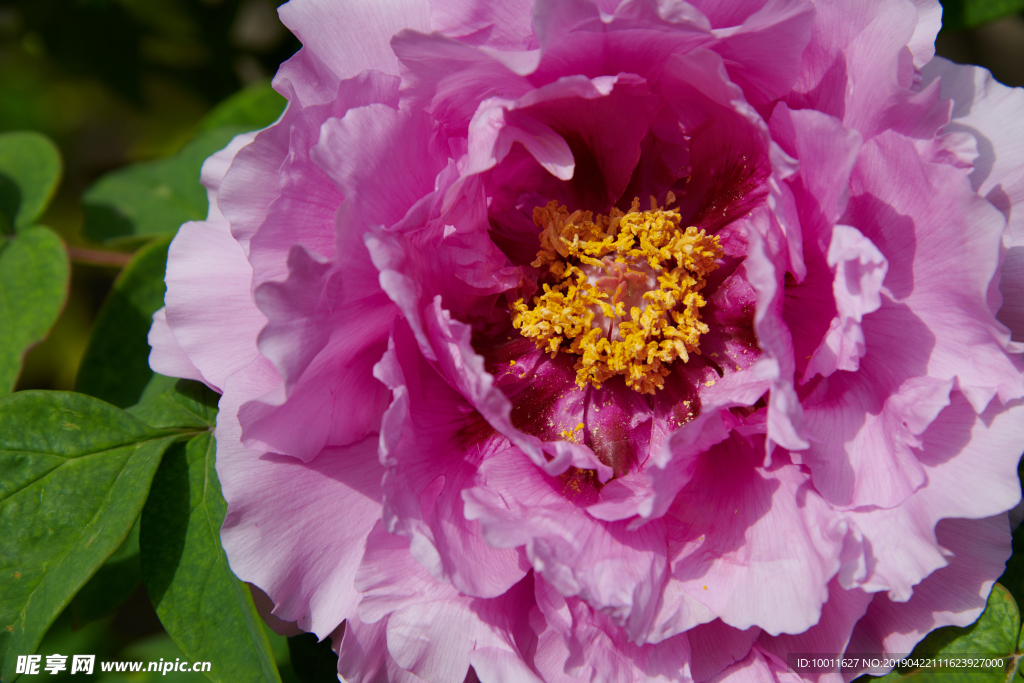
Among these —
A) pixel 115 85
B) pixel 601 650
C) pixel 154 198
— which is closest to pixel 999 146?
pixel 601 650

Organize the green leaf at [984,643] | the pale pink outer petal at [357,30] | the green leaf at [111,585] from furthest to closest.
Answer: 1. the green leaf at [111,585]
2. the pale pink outer petal at [357,30]
3. the green leaf at [984,643]

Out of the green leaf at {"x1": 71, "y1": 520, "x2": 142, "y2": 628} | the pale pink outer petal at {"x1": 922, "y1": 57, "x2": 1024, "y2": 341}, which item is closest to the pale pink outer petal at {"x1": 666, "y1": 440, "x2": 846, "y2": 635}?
the pale pink outer petal at {"x1": 922, "y1": 57, "x2": 1024, "y2": 341}

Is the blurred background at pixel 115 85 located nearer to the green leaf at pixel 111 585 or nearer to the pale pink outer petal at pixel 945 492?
the green leaf at pixel 111 585

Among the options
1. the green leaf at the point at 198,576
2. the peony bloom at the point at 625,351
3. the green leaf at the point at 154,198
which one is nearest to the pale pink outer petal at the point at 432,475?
the peony bloom at the point at 625,351

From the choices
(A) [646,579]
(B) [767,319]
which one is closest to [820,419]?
(B) [767,319]

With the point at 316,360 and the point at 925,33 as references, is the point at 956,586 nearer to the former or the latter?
the point at 925,33
